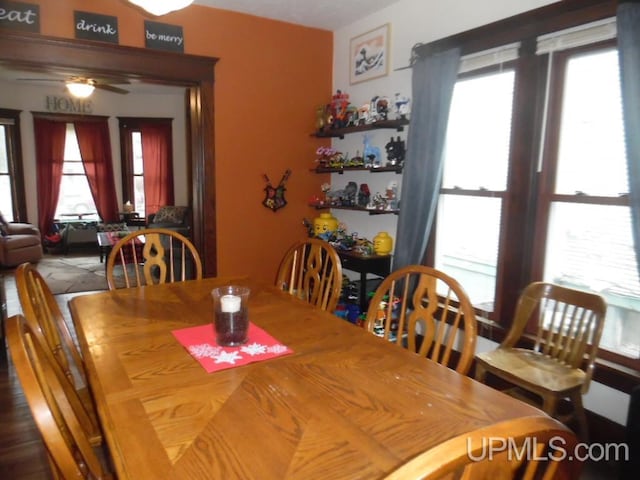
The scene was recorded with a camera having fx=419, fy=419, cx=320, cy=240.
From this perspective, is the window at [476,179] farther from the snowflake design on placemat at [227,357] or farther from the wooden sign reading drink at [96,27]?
the wooden sign reading drink at [96,27]

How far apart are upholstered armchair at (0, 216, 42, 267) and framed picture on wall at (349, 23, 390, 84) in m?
4.96

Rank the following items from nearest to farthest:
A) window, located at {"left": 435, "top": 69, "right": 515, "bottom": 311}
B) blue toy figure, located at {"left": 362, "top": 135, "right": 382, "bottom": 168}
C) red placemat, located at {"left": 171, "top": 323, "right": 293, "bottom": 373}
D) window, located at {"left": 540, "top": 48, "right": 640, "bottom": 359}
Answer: red placemat, located at {"left": 171, "top": 323, "right": 293, "bottom": 373}, window, located at {"left": 540, "top": 48, "right": 640, "bottom": 359}, window, located at {"left": 435, "top": 69, "right": 515, "bottom": 311}, blue toy figure, located at {"left": 362, "top": 135, "right": 382, "bottom": 168}

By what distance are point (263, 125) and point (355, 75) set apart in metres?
0.86

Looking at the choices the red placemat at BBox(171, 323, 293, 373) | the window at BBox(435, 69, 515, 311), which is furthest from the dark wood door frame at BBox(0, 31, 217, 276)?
the red placemat at BBox(171, 323, 293, 373)

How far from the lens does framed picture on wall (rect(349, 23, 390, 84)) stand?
3129 millimetres

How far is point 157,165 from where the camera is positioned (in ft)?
24.1

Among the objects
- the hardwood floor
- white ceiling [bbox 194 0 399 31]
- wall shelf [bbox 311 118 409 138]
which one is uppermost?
white ceiling [bbox 194 0 399 31]

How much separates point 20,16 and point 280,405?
299cm

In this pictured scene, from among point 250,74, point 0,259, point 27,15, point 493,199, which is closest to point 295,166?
point 250,74

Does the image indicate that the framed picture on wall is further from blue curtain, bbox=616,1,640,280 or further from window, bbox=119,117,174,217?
window, bbox=119,117,174,217

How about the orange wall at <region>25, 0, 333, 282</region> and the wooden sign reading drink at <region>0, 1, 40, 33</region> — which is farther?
the orange wall at <region>25, 0, 333, 282</region>

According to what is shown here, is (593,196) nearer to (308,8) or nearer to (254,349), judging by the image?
(254,349)

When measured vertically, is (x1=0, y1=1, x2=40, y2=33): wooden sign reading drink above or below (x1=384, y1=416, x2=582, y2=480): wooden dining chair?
above

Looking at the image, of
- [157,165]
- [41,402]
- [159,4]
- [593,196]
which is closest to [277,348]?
[41,402]
